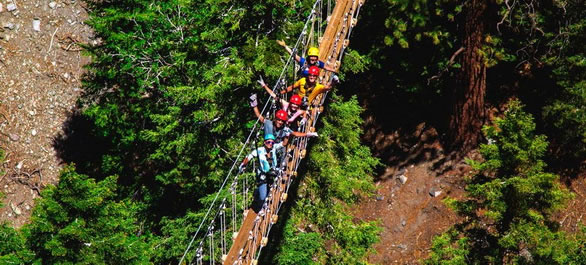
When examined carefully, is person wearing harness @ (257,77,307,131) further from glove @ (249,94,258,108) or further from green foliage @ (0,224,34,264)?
green foliage @ (0,224,34,264)

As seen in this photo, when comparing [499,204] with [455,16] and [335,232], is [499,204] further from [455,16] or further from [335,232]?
[455,16]

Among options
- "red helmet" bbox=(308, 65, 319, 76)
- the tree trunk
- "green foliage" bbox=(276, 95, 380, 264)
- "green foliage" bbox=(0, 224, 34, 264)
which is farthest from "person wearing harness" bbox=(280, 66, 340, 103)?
"green foliage" bbox=(0, 224, 34, 264)

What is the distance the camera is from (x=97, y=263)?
10.7 metres

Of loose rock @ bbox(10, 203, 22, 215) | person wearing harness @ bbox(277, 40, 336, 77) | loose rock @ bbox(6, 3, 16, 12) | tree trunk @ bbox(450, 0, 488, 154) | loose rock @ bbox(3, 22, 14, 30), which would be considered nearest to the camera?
person wearing harness @ bbox(277, 40, 336, 77)

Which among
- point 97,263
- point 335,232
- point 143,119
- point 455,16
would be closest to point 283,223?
point 335,232

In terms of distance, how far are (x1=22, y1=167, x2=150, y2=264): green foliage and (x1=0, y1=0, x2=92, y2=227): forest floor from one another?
8.15m

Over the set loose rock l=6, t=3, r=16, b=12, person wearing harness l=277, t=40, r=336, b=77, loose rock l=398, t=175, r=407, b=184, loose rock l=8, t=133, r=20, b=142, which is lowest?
loose rock l=8, t=133, r=20, b=142

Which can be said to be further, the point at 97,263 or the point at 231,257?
→ the point at 97,263

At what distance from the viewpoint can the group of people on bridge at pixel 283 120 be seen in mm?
9953

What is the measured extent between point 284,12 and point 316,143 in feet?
8.12

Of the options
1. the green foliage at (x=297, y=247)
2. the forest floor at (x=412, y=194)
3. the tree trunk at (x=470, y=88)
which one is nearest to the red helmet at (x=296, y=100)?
the green foliage at (x=297, y=247)

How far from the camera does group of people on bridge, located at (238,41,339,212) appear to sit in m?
9.95

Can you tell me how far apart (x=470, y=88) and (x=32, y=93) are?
12.0 meters

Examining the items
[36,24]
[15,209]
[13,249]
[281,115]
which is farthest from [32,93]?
[281,115]
